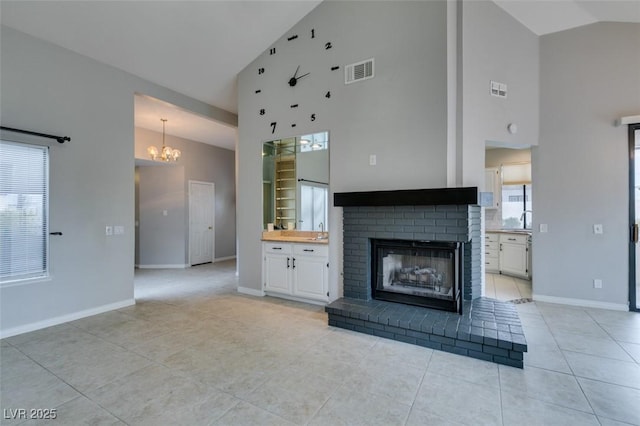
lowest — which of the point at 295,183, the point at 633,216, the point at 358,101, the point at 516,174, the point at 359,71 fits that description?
the point at 633,216

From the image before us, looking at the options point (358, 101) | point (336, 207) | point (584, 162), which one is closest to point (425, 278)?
point (336, 207)

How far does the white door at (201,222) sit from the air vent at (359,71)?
5275 mm

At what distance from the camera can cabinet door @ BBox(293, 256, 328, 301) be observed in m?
4.05

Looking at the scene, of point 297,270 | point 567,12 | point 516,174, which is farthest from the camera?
point 516,174

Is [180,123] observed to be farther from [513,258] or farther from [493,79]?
[513,258]

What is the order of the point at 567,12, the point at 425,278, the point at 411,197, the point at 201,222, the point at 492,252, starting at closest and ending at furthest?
the point at 411,197
the point at 425,278
the point at 567,12
the point at 492,252
the point at 201,222

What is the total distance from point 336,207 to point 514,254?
13.2 ft

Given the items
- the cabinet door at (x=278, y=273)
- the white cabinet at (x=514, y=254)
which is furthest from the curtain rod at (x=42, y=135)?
the white cabinet at (x=514, y=254)

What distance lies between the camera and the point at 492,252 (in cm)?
604

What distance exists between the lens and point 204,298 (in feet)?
14.9

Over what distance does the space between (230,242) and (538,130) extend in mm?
7601

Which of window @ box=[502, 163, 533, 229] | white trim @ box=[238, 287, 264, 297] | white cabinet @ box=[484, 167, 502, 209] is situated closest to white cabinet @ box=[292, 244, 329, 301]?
white trim @ box=[238, 287, 264, 297]

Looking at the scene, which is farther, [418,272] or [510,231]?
[510,231]

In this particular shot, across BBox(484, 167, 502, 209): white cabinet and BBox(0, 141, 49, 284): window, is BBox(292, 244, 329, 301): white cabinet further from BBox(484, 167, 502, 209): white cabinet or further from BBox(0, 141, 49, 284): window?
BBox(484, 167, 502, 209): white cabinet
